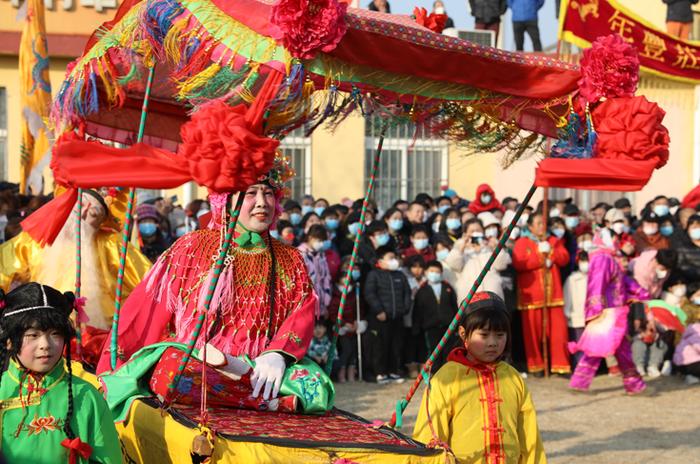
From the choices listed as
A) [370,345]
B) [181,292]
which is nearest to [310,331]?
[181,292]

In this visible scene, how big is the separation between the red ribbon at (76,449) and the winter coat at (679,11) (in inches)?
563

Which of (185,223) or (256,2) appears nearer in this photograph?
(256,2)

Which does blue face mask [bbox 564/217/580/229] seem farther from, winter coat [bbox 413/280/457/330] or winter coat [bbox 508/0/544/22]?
winter coat [bbox 508/0/544/22]

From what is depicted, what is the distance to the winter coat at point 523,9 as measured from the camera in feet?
53.4

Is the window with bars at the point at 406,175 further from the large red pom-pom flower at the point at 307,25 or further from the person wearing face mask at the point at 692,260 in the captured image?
the large red pom-pom flower at the point at 307,25

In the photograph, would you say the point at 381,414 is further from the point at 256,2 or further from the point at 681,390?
the point at 256,2

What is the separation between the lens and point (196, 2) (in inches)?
178

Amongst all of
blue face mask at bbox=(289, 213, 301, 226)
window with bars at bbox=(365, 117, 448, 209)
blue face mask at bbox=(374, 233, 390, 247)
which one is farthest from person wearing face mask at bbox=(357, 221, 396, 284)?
window with bars at bbox=(365, 117, 448, 209)

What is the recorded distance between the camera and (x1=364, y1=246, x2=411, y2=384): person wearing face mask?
1050cm

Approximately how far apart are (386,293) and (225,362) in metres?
5.47

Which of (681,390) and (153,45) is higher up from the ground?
(153,45)

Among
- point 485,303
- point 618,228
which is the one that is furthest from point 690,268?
point 485,303

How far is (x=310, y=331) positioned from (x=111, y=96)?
1480mm

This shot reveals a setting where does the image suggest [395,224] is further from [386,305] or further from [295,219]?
[386,305]
